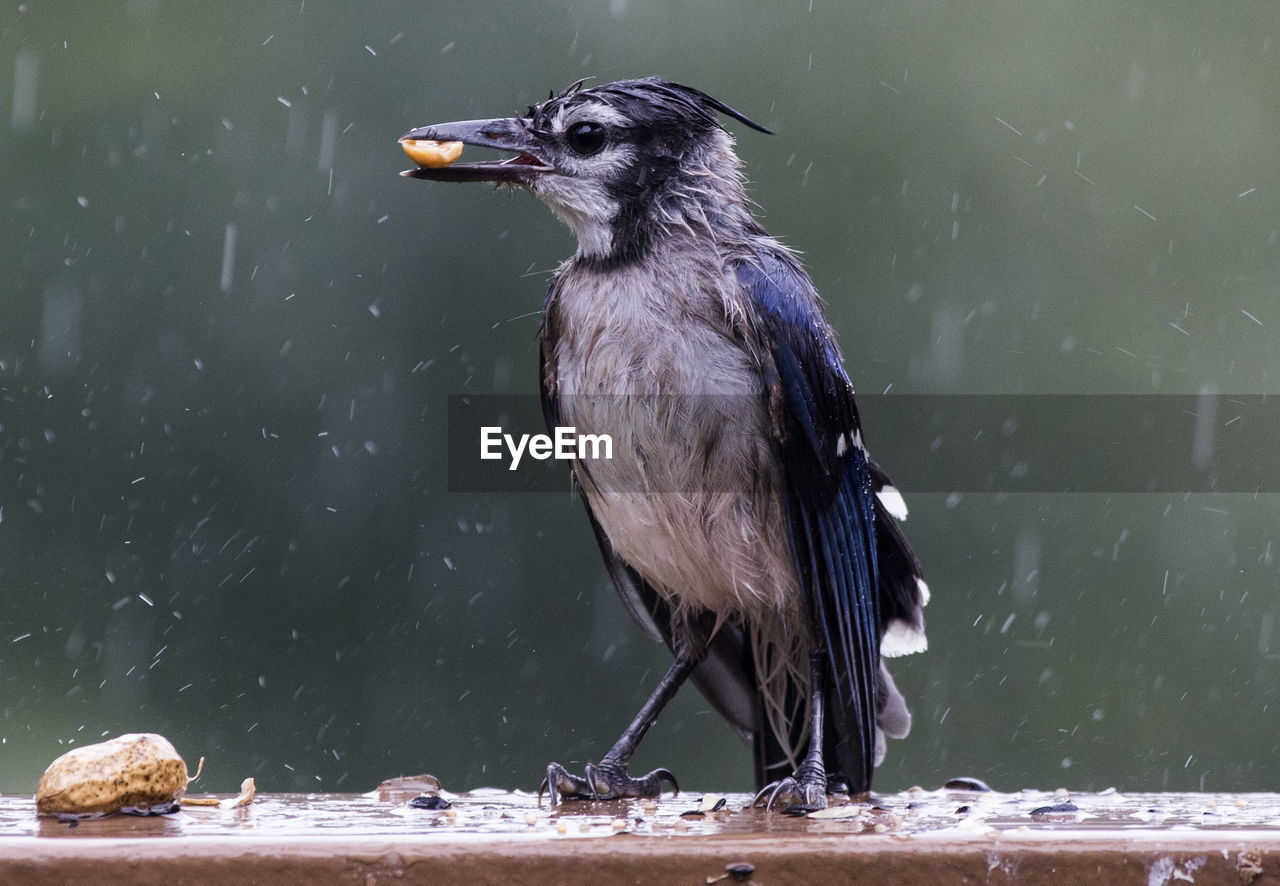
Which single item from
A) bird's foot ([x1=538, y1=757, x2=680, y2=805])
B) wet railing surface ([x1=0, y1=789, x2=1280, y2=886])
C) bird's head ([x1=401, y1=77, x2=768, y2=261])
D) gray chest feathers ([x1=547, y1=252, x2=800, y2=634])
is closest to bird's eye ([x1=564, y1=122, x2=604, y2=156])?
bird's head ([x1=401, y1=77, x2=768, y2=261])

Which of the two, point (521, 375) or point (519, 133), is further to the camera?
point (521, 375)

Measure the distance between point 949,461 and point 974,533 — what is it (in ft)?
1.33

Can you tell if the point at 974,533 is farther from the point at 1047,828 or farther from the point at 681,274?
the point at 1047,828

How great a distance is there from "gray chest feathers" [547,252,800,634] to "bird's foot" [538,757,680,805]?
39cm

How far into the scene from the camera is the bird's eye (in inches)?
121

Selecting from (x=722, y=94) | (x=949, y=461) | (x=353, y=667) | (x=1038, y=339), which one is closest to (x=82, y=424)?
(x=353, y=667)

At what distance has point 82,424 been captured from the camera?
7.88m

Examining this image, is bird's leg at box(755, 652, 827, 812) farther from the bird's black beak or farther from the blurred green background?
the blurred green background

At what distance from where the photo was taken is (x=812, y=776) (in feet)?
8.97

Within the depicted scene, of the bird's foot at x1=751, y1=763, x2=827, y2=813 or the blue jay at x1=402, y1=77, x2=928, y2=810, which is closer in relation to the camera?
the bird's foot at x1=751, y1=763, x2=827, y2=813

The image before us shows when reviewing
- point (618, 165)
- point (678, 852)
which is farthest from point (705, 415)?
point (678, 852)

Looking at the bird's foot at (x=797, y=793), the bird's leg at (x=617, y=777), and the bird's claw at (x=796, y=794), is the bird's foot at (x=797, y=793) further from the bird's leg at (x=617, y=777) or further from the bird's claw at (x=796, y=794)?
the bird's leg at (x=617, y=777)

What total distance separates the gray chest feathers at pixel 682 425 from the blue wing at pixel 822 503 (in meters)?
0.05

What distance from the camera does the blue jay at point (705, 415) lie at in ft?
9.44
